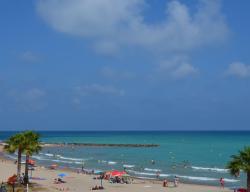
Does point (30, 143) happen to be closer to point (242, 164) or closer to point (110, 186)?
point (110, 186)

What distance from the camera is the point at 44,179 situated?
51.2 meters

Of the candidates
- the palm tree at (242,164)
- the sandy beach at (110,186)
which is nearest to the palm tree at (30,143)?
the sandy beach at (110,186)

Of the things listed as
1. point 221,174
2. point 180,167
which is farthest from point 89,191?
point 180,167

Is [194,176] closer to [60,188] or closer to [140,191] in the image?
[140,191]

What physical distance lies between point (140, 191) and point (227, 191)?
7.62 meters

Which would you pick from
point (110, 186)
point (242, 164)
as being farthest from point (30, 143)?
point (242, 164)

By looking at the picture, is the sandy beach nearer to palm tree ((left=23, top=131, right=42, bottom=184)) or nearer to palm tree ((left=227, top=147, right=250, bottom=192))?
palm tree ((left=23, top=131, right=42, bottom=184))

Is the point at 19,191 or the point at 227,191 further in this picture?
the point at 227,191

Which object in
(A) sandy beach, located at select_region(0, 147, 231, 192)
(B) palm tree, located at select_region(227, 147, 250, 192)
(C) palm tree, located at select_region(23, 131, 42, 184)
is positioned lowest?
(A) sandy beach, located at select_region(0, 147, 231, 192)

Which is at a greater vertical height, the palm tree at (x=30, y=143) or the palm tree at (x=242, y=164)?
the palm tree at (x=30, y=143)

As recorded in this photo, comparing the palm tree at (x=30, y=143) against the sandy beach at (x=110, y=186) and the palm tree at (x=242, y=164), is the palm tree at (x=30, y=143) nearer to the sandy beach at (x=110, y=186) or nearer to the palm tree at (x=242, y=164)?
the sandy beach at (x=110, y=186)

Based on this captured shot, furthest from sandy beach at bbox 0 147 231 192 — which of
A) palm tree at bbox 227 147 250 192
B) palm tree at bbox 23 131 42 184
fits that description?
palm tree at bbox 227 147 250 192

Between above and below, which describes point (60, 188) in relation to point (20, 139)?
below

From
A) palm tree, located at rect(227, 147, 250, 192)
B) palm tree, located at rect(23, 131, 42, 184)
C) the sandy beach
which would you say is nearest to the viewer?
palm tree, located at rect(227, 147, 250, 192)
